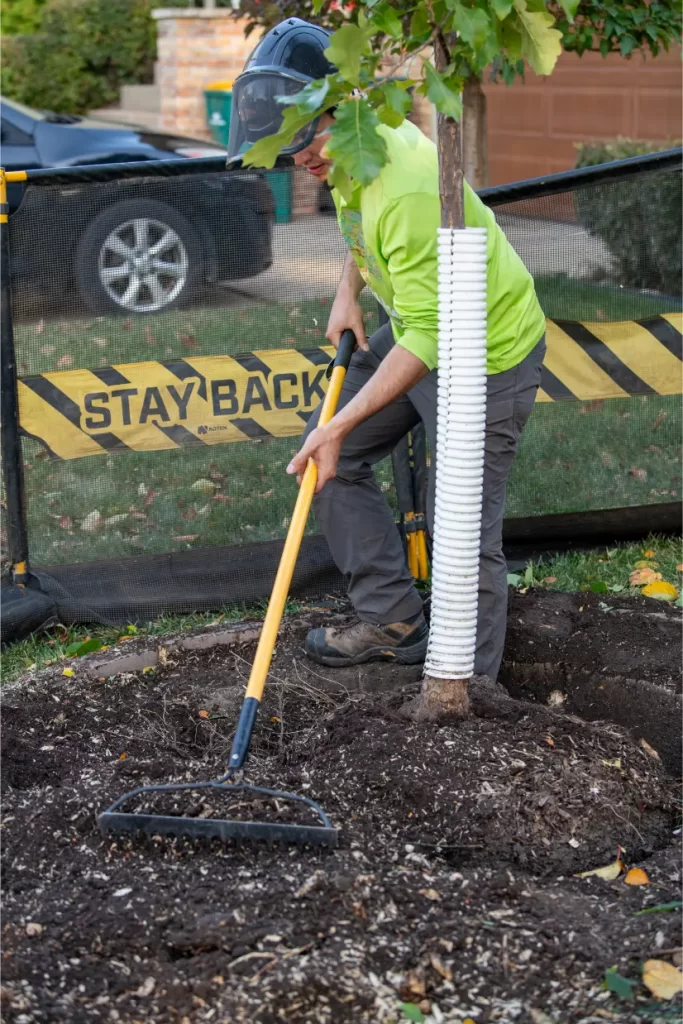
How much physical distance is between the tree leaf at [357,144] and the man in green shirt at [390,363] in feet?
1.05

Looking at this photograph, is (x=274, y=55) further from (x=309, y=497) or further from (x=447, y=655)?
(x=447, y=655)

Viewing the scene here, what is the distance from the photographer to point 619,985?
2506 millimetres

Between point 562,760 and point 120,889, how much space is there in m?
1.20

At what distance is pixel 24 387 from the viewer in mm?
4832

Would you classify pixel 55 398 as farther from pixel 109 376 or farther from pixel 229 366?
pixel 229 366

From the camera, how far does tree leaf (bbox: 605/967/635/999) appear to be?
2492 mm

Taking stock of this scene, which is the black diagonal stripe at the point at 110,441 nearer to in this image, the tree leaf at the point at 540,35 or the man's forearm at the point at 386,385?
the man's forearm at the point at 386,385

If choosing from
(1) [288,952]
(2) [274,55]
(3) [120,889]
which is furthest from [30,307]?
(1) [288,952]

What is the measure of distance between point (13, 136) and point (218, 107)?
6494 millimetres

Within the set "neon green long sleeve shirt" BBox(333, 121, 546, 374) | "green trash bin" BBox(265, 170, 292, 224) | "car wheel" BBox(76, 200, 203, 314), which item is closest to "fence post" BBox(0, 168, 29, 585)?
"car wheel" BBox(76, 200, 203, 314)

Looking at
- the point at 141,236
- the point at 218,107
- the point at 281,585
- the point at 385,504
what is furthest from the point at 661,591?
the point at 218,107

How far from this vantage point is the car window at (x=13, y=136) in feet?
31.5

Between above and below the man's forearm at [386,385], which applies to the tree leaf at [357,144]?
above

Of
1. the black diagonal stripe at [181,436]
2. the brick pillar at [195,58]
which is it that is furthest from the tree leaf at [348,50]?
the brick pillar at [195,58]
